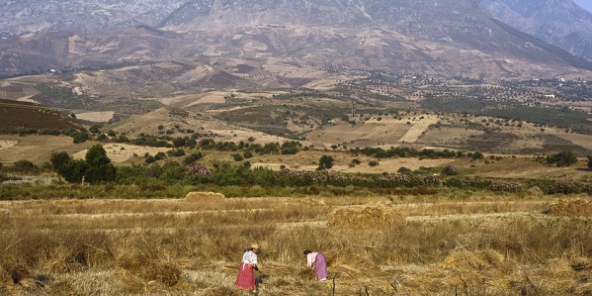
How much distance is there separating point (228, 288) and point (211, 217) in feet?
39.6

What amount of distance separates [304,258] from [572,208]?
59.2 ft

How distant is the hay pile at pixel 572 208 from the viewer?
1027 inches

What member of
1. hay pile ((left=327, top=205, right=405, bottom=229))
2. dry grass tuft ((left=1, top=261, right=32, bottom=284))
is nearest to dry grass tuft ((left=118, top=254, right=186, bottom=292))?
dry grass tuft ((left=1, top=261, right=32, bottom=284))

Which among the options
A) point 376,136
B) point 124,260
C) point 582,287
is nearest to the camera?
point 582,287

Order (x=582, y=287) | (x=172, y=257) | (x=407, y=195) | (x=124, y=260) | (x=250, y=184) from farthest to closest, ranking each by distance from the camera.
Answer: (x=250, y=184) → (x=407, y=195) → (x=172, y=257) → (x=124, y=260) → (x=582, y=287)

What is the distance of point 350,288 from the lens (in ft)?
41.3

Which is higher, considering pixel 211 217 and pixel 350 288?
pixel 350 288

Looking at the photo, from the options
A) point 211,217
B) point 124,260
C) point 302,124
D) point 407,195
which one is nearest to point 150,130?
point 302,124

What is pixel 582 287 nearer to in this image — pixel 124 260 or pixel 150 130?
pixel 124 260

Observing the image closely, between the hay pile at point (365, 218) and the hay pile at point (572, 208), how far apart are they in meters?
9.86

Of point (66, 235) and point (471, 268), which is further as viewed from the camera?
point (66, 235)

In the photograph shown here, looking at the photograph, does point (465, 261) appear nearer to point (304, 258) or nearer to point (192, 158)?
point (304, 258)

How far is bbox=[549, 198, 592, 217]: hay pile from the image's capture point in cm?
2608

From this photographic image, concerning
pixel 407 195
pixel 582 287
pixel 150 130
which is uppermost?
pixel 582 287
